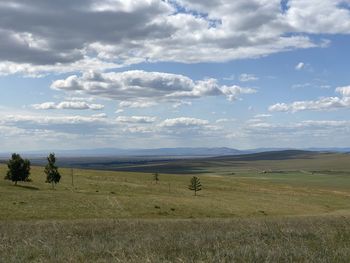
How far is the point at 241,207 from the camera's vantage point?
71.0 meters

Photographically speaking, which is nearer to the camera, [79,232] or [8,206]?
[79,232]

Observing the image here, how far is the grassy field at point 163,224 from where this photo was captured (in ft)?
28.0

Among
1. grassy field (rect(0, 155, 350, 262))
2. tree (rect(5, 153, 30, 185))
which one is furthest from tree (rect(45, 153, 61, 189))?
tree (rect(5, 153, 30, 185))

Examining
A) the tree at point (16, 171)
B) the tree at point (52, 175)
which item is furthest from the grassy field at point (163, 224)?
the tree at point (52, 175)

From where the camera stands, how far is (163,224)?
22.4 meters

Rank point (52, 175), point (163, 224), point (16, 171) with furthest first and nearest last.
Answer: point (52, 175), point (16, 171), point (163, 224)

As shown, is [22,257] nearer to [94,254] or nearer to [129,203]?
[94,254]

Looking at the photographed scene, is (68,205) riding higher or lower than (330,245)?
lower

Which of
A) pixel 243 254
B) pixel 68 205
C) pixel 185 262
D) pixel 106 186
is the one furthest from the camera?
pixel 106 186

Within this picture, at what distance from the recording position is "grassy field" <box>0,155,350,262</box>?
852cm

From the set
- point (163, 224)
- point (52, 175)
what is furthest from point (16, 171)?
point (163, 224)

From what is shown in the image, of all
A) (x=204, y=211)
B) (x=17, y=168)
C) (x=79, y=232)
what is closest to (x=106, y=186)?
(x=17, y=168)

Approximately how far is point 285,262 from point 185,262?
1593 mm

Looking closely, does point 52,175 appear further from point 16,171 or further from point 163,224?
point 163,224
